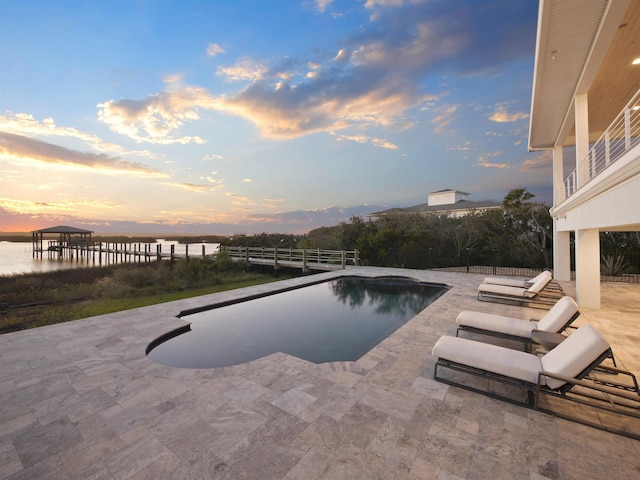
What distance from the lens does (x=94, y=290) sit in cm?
1058

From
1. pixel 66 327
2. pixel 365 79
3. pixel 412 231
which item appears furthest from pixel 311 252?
pixel 66 327

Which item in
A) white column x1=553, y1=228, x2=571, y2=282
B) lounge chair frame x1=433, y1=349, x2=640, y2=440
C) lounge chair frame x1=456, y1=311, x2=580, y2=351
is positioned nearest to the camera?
lounge chair frame x1=433, y1=349, x2=640, y2=440

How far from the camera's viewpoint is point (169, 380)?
11.6 feet

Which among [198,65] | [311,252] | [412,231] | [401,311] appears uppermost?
[198,65]

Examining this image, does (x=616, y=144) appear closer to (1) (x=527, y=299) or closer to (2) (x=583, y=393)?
(1) (x=527, y=299)

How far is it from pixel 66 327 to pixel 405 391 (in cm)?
641

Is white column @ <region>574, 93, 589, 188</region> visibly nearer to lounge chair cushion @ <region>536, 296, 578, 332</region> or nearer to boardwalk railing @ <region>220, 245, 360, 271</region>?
lounge chair cushion @ <region>536, 296, 578, 332</region>

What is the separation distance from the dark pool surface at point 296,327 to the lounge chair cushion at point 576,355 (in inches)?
110

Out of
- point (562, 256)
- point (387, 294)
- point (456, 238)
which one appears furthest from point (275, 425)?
point (456, 238)

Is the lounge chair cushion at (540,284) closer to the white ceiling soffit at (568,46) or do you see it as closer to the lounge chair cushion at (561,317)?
the lounge chair cushion at (561,317)

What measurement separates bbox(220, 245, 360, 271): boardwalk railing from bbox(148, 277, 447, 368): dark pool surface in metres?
5.42

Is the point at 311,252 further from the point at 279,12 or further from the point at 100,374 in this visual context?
the point at 100,374

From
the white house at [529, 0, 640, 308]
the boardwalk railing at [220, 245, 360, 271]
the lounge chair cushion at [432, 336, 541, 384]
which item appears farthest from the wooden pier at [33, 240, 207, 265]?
the white house at [529, 0, 640, 308]

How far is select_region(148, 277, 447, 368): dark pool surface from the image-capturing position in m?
5.05
